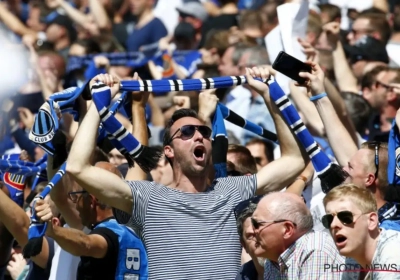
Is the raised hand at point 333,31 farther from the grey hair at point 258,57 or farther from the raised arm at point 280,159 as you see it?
the raised arm at point 280,159

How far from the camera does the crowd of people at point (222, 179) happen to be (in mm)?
5785

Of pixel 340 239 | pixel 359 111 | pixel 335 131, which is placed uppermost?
pixel 359 111

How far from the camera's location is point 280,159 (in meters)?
6.94

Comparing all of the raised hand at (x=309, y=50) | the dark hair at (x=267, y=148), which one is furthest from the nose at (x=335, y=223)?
the dark hair at (x=267, y=148)

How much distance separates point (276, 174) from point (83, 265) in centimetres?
128

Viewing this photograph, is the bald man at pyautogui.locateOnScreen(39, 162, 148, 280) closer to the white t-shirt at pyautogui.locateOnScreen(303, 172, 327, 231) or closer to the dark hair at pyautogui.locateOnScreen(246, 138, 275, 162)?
the white t-shirt at pyautogui.locateOnScreen(303, 172, 327, 231)

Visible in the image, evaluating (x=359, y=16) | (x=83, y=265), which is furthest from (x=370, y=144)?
(x=359, y=16)

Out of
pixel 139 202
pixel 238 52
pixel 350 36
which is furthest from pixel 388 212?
pixel 350 36

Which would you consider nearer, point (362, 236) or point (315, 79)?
point (362, 236)

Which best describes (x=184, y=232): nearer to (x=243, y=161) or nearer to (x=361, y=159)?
(x=361, y=159)

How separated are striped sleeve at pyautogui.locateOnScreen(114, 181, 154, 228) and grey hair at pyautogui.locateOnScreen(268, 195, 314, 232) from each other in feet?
2.86

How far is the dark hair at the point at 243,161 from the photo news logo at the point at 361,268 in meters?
2.05

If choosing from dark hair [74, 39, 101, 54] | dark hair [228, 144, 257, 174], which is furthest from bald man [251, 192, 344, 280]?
dark hair [74, 39, 101, 54]

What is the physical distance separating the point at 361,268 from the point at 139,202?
139 cm
